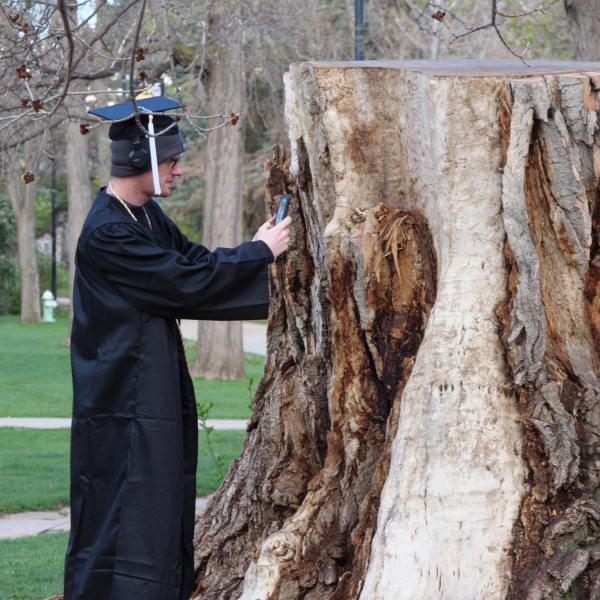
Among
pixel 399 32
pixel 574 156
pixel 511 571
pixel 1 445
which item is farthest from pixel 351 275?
pixel 399 32

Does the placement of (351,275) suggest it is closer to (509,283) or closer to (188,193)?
(509,283)

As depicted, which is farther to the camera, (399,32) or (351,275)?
(399,32)

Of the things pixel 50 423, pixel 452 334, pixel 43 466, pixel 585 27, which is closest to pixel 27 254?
pixel 50 423

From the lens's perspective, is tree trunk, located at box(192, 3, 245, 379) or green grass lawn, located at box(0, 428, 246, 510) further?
tree trunk, located at box(192, 3, 245, 379)

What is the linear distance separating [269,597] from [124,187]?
149 cm

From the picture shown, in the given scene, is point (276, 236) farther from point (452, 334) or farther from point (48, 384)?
point (48, 384)

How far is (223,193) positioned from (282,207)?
13.3m

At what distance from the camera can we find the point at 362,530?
3887 millimetres

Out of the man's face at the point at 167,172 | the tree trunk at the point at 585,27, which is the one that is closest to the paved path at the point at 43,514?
the tree trunk at the point at 585,27

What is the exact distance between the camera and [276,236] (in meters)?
4.14

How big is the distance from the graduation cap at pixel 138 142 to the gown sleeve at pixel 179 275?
22cm

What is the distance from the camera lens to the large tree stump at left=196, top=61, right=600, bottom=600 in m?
3.68

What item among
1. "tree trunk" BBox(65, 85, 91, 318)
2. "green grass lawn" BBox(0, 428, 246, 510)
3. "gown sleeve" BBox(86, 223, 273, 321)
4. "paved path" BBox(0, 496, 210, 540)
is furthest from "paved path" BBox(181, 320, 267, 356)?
"gown sleeve" BBox(86, 223, 273, 321)

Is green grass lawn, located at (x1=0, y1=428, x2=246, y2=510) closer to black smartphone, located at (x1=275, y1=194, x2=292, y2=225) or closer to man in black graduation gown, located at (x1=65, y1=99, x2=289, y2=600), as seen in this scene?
man in black graduation gown, located at (x1=65, y1=99, x2=289, y2=600)
